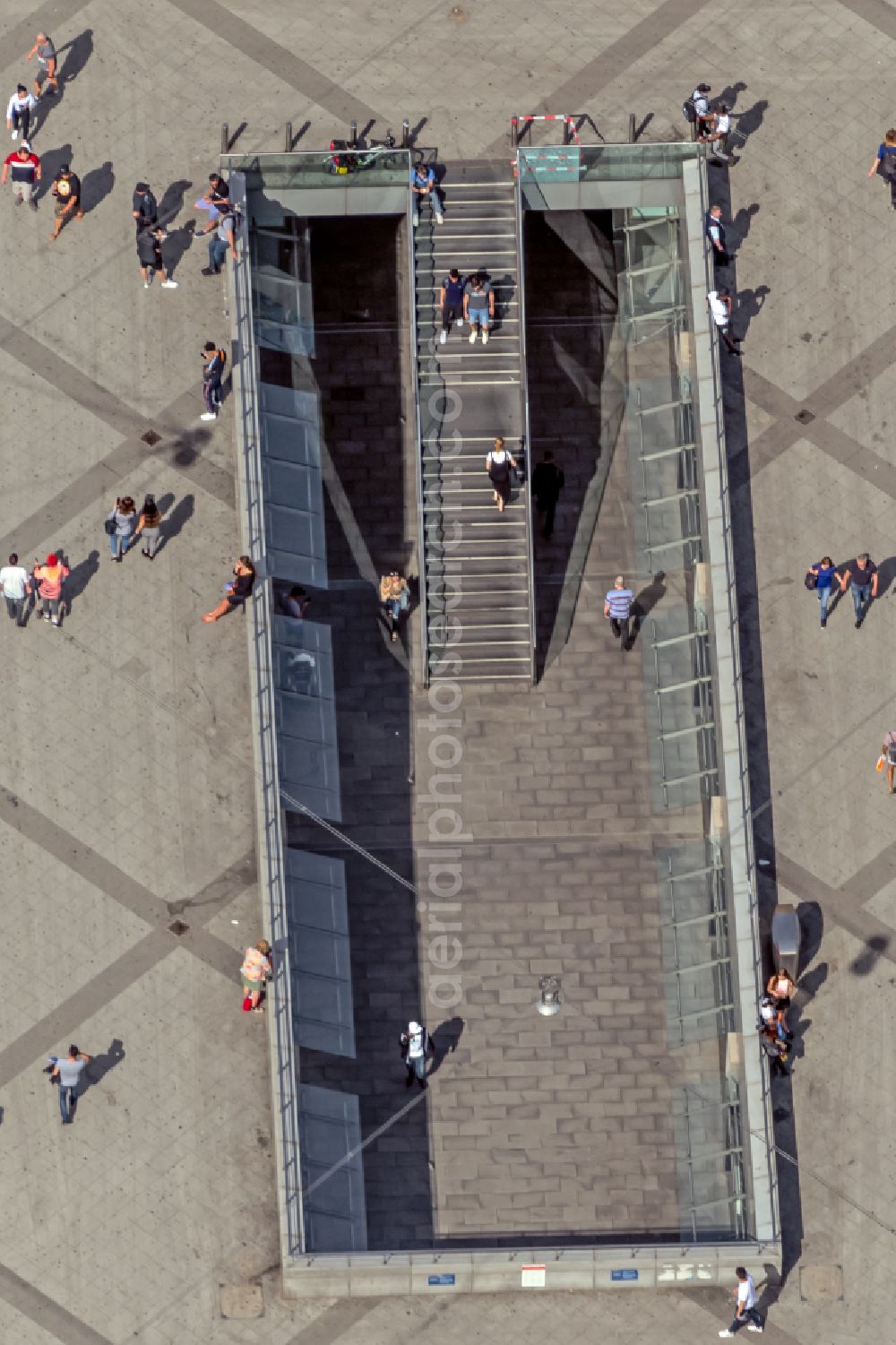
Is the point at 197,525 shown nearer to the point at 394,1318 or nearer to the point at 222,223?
the point at 222,223

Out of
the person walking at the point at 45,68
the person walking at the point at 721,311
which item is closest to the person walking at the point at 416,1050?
the person walking at the point at 721,311

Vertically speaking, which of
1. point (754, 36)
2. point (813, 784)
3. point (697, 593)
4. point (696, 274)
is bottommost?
point (813, 784)

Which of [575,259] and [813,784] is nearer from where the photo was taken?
[813,784]

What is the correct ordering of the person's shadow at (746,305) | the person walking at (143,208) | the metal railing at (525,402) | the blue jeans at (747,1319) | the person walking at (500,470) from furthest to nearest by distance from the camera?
the person's shadow at (746,305)
the person walking at (143,208)
the metal railing at (525,402)
the person walking at (500,470)
the blue jeans at (747,1319)

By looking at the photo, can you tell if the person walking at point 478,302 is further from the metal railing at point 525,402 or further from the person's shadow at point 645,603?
the person's shadow at point 645,603

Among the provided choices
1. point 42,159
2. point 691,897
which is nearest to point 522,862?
point 691,897

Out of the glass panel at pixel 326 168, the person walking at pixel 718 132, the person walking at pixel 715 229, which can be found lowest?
the person walking at pixel 715 229

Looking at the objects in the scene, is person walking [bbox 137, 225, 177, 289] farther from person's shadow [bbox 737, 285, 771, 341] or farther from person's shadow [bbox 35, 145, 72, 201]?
person's shadow [bbox 737, 285, 771, 341]
